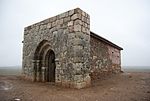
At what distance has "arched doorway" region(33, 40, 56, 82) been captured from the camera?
29.7 feet

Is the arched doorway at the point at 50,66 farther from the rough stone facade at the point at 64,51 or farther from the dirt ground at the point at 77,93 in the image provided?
the dirt ground at the point at 77,93

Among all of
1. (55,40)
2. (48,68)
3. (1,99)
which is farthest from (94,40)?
(1,99)

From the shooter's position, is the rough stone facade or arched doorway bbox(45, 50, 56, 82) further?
arched doorway bbox(45, 50, 56, 82)

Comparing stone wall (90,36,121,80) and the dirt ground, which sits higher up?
stone wall (90,36,121,80)

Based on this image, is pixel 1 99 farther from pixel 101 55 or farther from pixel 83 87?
pixel 101 55

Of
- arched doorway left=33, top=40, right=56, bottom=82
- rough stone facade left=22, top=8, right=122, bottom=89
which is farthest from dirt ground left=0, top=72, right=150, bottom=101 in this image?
arched doorway left=33, top=40, right=56, bottom=82

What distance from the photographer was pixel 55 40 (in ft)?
25.7

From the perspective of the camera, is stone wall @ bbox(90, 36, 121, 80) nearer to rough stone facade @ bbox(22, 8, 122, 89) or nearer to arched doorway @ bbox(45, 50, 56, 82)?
rough stone facade @ bbox(22, 8, 122, 89)

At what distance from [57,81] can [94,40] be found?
12.5 ft

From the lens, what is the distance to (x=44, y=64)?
917 centimetres

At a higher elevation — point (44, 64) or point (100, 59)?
point (100, 59)

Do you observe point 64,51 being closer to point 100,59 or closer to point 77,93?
point 77,93

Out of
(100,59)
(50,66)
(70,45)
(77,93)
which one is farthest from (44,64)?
(77,93)

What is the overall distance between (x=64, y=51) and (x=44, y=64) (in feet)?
8.35
